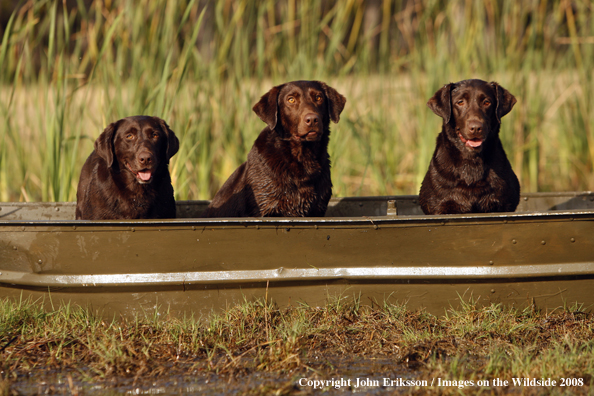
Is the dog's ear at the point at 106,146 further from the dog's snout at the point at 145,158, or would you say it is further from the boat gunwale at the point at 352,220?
the boat gunwale at the point at 352,220

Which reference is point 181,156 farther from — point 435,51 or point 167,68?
point 435,51

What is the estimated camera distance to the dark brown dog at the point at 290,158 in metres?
3.62

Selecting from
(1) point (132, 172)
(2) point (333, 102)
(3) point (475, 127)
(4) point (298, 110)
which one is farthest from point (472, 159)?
(1) point (132, 172)

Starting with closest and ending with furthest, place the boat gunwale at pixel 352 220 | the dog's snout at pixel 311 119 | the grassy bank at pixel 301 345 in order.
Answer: the grassy bank at pixel 301 345 < the boat gunwale at pixel 352 220 < the dog's snout at pixel 311 119

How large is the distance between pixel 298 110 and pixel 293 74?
5.69ft

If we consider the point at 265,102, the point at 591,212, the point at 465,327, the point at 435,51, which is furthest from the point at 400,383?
the point at 435,51

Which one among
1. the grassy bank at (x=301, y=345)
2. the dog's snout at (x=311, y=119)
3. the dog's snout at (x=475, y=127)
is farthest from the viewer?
the dog's snout at (x=311, y=119)

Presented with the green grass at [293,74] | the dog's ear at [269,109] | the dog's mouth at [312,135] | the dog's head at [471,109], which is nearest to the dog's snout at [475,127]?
the dog's head at [471,109]

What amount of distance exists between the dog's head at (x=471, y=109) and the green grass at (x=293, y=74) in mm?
1351

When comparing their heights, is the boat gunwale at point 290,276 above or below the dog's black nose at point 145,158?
below

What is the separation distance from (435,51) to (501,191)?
2620mm

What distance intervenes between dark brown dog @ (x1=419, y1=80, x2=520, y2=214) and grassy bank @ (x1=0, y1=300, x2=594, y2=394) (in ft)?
2.36

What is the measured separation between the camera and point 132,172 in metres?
3.44

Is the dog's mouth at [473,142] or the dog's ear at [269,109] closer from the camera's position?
the dog's mouth at [473,142]
